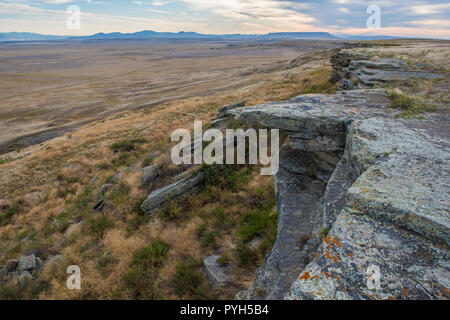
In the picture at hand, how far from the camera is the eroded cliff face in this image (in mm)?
2961

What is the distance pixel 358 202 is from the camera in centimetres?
378

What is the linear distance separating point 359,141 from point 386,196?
214cm

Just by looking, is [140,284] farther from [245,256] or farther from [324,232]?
[324,232]

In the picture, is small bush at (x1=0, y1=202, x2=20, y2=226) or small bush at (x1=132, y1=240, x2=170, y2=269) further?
small bush at (x1=0, y1=202, x2=20, y2=226)

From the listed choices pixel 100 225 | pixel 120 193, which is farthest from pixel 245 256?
pixel 120 193

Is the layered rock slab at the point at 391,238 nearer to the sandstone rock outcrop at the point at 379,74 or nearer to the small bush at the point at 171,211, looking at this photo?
the small bush at the point at 171,211

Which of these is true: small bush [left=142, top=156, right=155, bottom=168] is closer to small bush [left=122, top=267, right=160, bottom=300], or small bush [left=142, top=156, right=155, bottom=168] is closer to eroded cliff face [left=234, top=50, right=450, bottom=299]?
small bush [left=122, top=267, right=160, bottom=300]

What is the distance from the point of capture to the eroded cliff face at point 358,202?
2.96m

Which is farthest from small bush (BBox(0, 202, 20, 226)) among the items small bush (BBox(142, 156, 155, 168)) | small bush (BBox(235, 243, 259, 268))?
small bush (BBox(235, 243, 259, 268))

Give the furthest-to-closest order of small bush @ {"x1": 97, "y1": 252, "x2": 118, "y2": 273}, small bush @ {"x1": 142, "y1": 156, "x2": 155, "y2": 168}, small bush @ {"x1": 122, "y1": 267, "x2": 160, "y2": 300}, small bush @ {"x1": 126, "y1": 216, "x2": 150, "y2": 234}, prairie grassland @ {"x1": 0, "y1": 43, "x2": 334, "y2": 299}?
small bush @ {"x1": 142, "y1": 156, "x2": 155, "y2": 168} < small bush @ {"x1": 126, "y1": 216, "x2": 150, "y2": 234} < small bush @ {"x1": 97, "y1": 252, "x2": 118, "y2": 273} < prairie grassland @ {"x1": 0, "y1": 43, "x2": 334, "y2": 299} < small bush @ {"x1": 122, "y1": 267, "x2": 160, "y2": 300}

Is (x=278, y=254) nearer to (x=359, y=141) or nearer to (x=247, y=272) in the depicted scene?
(x=247, y=272)
